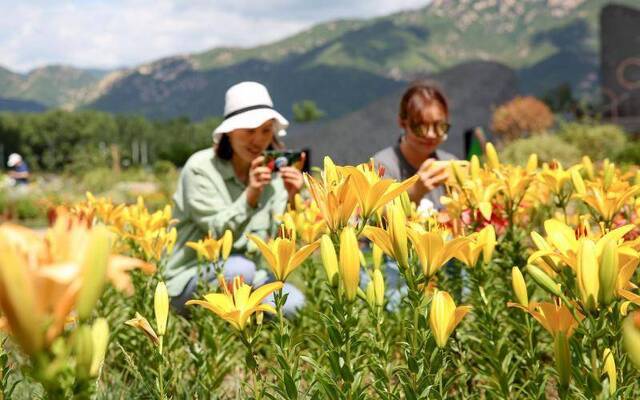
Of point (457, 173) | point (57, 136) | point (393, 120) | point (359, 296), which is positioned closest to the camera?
point (359, 296)

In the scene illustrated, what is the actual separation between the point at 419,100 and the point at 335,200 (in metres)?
2.24

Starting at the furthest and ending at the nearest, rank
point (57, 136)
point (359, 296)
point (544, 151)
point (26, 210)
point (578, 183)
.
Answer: point (57, 136) < point (26, 210) < point (544, 151) < point (578, 183) < point (359, 296)

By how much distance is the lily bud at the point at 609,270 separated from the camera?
3.18 ft

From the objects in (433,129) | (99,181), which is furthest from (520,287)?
(99,181)

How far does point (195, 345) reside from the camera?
209 cm

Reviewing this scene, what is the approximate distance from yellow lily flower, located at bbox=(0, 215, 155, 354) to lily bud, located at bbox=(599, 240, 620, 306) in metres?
0.74

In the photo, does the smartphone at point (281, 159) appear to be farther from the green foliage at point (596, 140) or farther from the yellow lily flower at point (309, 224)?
the green foliage at point (596, 140)

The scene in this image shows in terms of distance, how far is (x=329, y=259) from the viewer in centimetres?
114

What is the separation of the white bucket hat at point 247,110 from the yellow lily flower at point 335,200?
1698 millimetres

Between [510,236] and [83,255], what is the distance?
1699 millimetres

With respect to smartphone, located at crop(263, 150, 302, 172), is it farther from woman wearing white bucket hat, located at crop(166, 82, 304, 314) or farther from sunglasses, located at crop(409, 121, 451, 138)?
sunglasses, located at crop(409, 121, 451, 138)

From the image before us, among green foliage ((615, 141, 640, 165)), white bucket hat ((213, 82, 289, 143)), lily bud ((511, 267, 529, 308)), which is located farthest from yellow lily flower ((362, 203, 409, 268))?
green foliage ((615, 141, 640, 165))

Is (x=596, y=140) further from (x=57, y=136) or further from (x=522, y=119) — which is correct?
(x=57, y=136)

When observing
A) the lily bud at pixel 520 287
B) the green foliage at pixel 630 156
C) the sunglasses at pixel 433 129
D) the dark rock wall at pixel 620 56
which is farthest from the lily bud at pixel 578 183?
the dark rock wall at pixel 620 56
